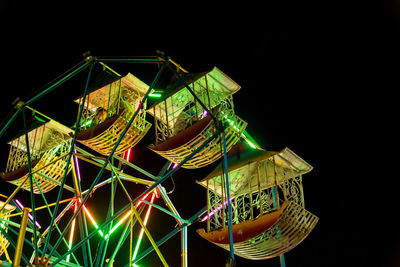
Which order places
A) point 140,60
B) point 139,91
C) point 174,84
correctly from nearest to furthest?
point 140,60 < point 174,84 < point 139,91

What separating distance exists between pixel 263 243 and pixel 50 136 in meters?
6.21

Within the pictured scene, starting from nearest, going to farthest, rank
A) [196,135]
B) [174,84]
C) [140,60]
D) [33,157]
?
[140,60] < [196,135] < [174,84] < [33,157]

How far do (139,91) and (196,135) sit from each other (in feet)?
8.63

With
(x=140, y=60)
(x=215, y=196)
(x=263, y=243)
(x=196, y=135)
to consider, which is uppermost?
(x=140, y=60)

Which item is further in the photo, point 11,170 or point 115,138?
point 11,170

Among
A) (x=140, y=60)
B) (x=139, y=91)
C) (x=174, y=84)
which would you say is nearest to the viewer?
(x=140, y=60)

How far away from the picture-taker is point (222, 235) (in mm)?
9180

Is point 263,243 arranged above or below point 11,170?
below

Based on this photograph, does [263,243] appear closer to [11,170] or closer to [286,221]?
[286,221]

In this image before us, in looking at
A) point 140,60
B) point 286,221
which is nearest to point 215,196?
point 286,221

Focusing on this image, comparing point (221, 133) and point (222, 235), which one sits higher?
point (221, 133)

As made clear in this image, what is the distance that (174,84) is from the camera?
10.1 meters

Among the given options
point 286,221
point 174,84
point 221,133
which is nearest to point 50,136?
point 174,84

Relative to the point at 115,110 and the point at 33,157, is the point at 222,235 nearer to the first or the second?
the point at 115,110
